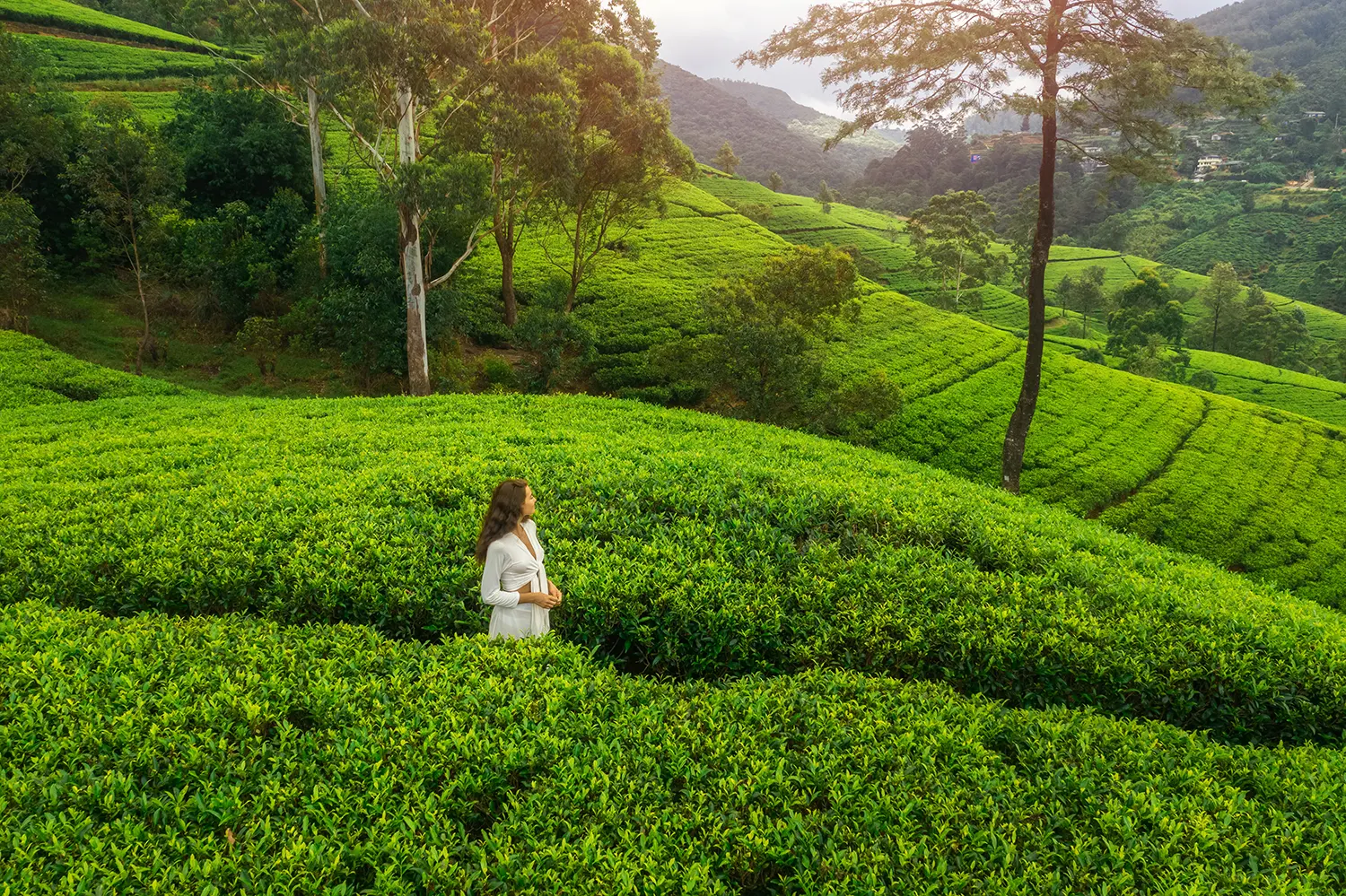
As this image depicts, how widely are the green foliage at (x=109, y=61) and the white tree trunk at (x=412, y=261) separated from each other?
32.3 meters

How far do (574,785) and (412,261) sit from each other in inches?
675

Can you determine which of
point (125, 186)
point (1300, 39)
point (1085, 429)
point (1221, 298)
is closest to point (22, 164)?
point (125, 186)

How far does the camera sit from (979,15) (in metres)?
13.9

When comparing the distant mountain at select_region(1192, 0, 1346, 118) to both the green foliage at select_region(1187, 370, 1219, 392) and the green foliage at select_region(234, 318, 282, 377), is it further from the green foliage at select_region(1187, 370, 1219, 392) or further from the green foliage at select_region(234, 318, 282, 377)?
the green foliage at select_region(234, 318, 282, 377)

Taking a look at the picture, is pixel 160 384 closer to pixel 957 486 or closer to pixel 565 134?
pixel 565 134

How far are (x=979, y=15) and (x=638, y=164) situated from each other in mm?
13400

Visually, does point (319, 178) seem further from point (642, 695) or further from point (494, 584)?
point (642, 695)

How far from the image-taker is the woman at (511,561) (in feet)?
16.9

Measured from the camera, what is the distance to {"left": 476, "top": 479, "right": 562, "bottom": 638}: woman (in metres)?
5.16

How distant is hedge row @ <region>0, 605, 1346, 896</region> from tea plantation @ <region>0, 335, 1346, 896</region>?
22 millimetres

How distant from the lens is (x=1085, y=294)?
2445 inches

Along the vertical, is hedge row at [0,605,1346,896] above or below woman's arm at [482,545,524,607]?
below

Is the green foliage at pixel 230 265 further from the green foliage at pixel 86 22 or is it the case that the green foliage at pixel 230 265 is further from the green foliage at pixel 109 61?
the green foliage at pixel 86 22

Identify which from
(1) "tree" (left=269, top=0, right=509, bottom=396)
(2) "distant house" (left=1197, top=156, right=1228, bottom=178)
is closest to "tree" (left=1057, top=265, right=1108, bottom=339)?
(1) "tree" (left=269, top=0, right=509, bottom=396)
